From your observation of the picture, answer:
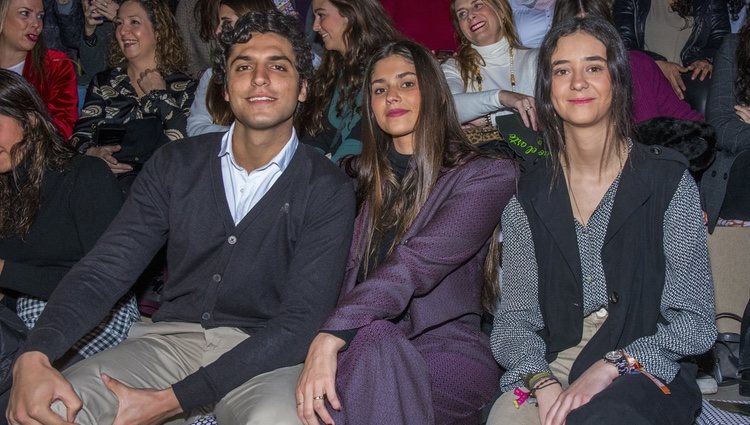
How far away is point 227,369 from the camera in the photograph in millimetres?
2686

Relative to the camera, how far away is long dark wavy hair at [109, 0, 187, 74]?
16.1ft

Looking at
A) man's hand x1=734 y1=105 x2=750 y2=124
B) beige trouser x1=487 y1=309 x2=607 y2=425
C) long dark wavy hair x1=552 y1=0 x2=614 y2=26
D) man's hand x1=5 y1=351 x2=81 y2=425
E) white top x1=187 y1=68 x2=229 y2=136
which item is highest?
long dark wavy hair x1=552 y1=0 x2=614 y2=26

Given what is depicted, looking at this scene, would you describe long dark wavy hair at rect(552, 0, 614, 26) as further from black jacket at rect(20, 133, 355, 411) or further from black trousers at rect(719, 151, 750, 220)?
black jacket at rect(20, 133, 355, 411)

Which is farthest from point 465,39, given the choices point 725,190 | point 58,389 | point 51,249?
point 58,389

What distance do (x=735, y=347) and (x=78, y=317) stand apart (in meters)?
2.58

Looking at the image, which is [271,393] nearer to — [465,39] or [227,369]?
[227,369]

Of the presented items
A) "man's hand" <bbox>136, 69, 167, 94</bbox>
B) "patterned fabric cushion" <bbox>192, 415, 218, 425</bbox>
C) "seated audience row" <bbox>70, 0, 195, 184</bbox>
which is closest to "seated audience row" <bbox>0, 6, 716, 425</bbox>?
"patterned fabric cushion" <bbox>192, 415, 218, 425</bbox>

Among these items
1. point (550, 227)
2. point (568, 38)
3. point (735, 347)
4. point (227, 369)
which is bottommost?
point (735, 347)

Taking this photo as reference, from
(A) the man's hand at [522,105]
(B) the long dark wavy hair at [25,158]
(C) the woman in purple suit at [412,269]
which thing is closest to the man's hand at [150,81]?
(B) the long dark wavy hair at [25,158]

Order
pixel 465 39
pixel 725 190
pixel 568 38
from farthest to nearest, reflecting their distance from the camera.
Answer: pixel 465 39
pixel 725 190
pixel 568 38

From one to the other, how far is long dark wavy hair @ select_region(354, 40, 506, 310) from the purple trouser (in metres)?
0.46

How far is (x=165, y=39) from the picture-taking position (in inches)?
194

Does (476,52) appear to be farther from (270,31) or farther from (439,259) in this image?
(439,259)

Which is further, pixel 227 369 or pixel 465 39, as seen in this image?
pixel 465 39
